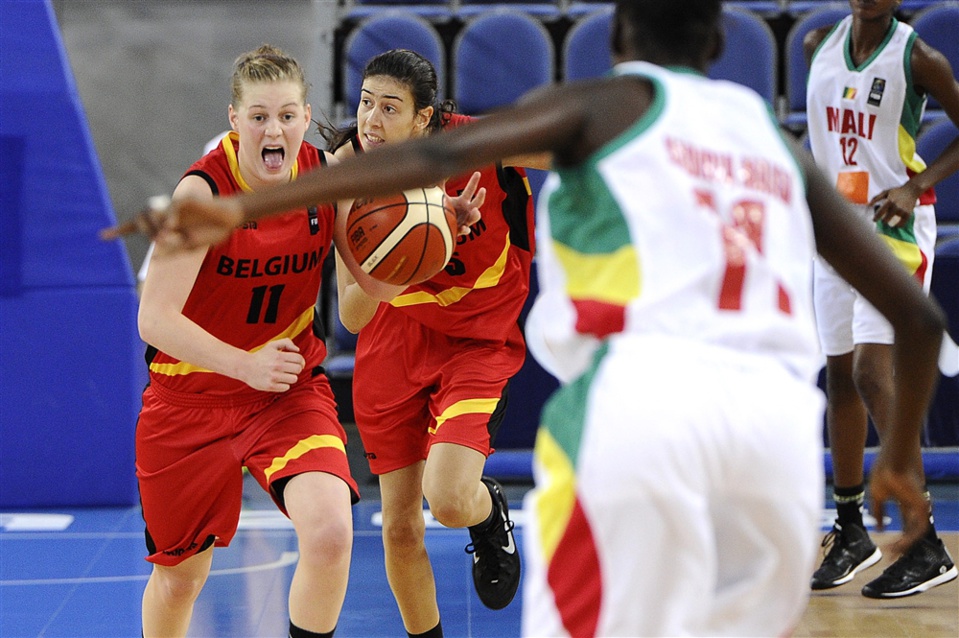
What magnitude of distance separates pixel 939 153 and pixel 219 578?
462 centimetres

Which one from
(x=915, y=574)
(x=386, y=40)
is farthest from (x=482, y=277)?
(x=386, y=40)

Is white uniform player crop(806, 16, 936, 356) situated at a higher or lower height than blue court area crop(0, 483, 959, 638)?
higher

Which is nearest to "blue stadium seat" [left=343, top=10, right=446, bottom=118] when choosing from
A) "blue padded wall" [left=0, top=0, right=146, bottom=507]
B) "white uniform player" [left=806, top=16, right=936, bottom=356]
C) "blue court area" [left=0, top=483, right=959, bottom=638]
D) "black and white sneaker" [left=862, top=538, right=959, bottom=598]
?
"blue padded wall" [left=0, top=0, right=146, bottom=507]

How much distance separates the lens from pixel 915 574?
15.6 ft

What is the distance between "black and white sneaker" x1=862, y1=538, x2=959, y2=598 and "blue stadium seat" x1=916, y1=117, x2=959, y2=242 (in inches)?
113

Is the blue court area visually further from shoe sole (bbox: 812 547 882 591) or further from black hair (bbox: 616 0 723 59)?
black hair (bbox: 616 0 723 59)

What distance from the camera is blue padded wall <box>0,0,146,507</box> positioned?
6.35 metres

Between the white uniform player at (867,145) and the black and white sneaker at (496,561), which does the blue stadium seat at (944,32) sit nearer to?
the white uniform player at (867,145)

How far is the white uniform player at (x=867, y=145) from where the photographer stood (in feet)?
15.9

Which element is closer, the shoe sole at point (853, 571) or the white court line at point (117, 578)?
the shoe sole at point (853, 571)

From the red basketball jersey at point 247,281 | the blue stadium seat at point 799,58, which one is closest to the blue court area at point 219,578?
the red basketball jersey at point 247,281

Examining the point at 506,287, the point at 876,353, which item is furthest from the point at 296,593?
the point at 876,353

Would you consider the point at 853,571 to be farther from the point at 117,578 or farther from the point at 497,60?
the point at 497,60

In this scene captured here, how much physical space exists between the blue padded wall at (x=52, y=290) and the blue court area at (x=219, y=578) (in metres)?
0.36
